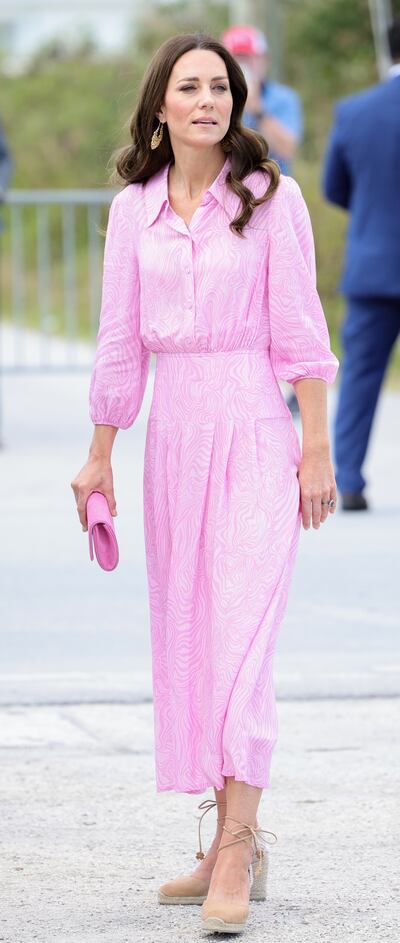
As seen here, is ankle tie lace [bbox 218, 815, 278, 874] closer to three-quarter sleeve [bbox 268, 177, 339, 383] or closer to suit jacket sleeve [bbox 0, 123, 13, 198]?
three-quarter sleeve [bbox 268, 177, 339, 383]

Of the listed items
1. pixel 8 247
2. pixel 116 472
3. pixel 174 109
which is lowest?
pixel 8 247

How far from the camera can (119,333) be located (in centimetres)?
404

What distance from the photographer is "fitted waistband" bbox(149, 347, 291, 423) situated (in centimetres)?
394

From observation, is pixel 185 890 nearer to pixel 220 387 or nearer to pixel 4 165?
pixel 220 387

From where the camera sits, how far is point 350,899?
396cm

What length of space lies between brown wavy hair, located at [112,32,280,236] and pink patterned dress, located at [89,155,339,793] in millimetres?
33

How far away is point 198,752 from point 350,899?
0.39 m

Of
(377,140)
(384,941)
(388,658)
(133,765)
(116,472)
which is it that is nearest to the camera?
(384,941)

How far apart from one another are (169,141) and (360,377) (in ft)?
15.9

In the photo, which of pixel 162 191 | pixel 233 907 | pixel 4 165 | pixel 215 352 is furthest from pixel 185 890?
pixel 4 165

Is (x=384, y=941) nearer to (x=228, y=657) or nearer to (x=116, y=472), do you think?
(x=228, y=657)

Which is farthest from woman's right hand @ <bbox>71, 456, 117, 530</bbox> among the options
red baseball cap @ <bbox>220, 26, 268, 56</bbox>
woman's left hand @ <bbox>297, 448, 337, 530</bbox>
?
red baseball cap @ <bbox>220, 26, 268, 56</bbox>

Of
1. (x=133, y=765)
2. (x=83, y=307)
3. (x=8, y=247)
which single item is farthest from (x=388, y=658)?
(x=8, y=247)

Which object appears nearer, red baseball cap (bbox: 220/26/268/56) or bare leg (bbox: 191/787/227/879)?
bare leg (bbox: 191/787/227/879)
